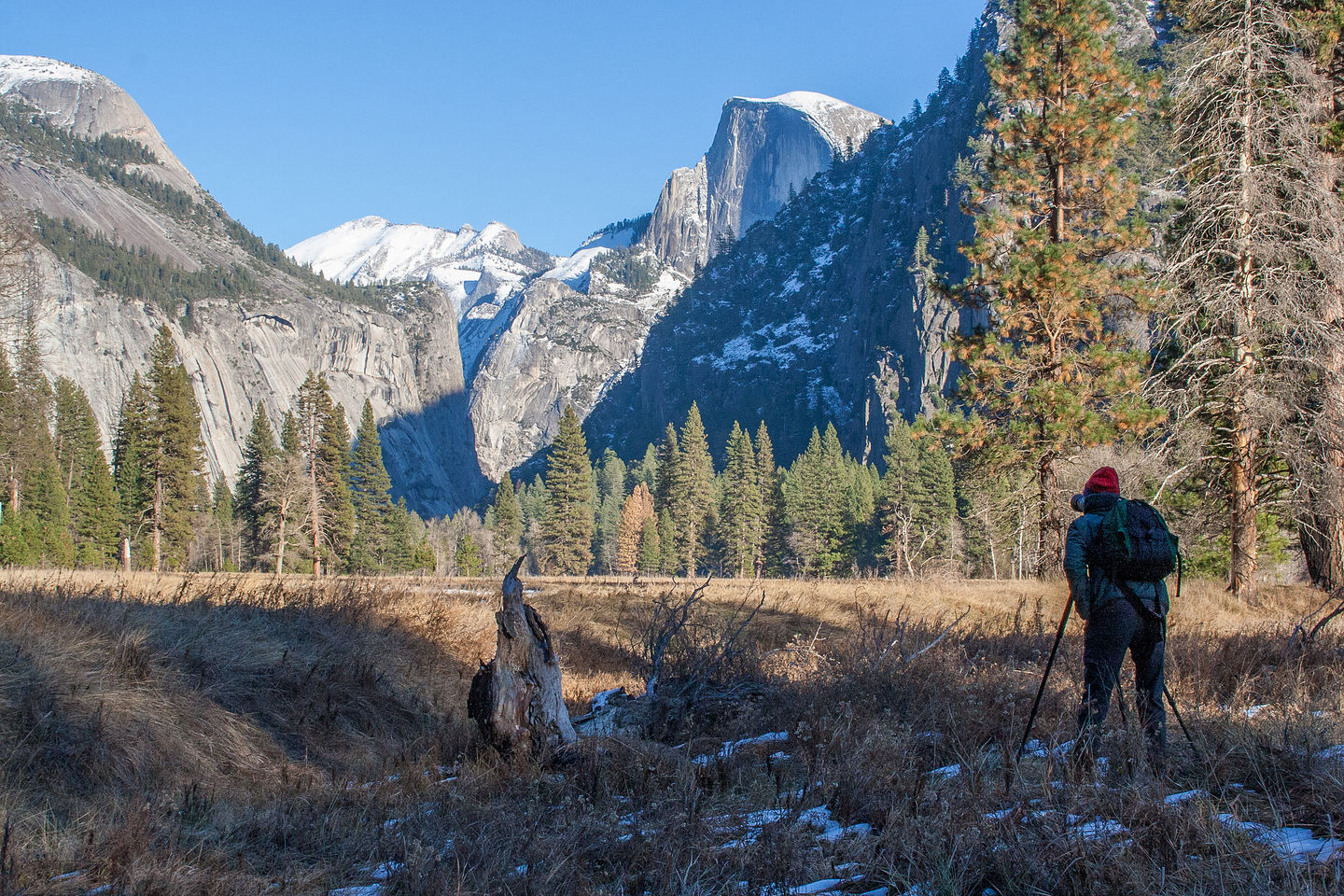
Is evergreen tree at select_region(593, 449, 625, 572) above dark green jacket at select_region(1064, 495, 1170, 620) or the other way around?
the other way around

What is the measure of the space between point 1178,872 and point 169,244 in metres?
194

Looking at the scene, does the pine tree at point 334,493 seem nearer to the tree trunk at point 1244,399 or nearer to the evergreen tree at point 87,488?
the evergreen tree at point 87,488

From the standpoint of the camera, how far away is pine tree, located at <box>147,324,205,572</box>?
44344mm

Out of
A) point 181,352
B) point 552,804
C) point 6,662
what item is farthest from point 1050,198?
point 181,352

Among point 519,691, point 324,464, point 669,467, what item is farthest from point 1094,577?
point 669,467

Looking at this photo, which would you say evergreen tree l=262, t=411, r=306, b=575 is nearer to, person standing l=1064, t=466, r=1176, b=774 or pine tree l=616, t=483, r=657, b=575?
pine tree l=616, t=483, r=657, b=575

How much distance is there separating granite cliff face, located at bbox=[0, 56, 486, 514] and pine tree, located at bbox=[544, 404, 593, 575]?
207 ft

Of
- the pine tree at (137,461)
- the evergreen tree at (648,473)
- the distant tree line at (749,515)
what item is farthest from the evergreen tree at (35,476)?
the evergreen tree at (648,473)

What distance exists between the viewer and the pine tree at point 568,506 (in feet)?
211

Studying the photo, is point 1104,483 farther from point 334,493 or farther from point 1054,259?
point 334,493

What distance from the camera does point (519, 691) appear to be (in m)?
6.14

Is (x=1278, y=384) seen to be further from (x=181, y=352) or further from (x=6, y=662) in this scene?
(x=181, y=352)

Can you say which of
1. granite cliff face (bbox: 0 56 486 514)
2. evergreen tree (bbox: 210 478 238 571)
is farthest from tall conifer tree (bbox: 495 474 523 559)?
granite cliff face (bbox: 0 56 486 514)

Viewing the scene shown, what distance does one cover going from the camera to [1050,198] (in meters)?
17.4
